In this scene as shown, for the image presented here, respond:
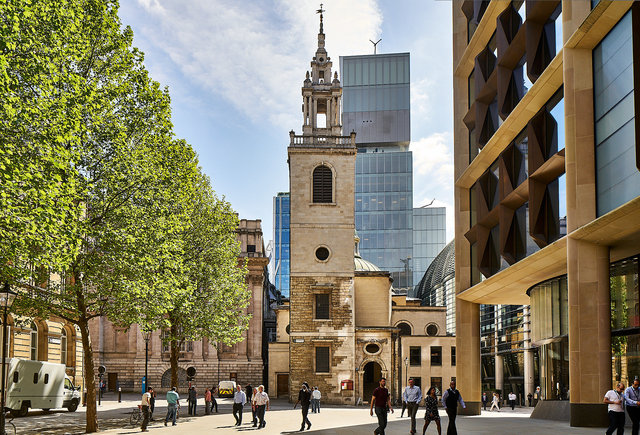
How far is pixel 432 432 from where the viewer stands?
71.9ft

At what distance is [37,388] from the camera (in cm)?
3278

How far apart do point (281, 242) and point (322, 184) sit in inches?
4733

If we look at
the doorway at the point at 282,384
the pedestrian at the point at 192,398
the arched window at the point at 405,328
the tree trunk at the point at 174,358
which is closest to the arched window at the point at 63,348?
the tree trunk at the point at 174,358

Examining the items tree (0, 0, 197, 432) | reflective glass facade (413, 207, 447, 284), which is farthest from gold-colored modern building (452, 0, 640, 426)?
reflective glass facade (413, 207, 447, 284)

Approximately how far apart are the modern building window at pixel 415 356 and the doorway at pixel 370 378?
9.83 feet

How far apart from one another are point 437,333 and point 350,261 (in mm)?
15461

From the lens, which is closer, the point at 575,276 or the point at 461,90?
the point at 575,276

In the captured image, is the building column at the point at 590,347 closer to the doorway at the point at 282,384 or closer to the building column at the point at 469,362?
the building column at the point at 469,362

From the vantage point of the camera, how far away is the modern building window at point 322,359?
168 feet

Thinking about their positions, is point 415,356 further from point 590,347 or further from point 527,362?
point 590,347

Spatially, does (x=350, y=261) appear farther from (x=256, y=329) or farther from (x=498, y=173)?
(x=498, y=173)

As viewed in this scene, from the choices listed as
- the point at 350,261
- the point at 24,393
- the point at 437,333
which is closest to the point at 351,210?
the point at 350,261

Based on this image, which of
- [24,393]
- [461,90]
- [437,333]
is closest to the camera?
[24,393]

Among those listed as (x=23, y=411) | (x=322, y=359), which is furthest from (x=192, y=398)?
(x=322, y=359)
